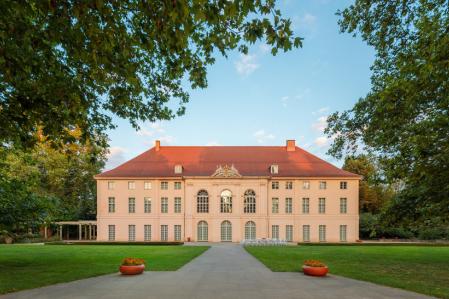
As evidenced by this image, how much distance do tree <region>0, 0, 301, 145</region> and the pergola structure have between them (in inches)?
1577

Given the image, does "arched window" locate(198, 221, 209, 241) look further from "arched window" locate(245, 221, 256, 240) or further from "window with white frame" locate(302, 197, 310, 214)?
"window with white frame" locate(302, 197, 310, 214)

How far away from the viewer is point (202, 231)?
1785 inches

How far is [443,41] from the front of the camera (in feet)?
30.1

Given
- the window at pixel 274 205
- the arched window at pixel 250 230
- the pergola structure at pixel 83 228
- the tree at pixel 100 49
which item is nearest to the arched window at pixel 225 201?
the arched window at pixel 250 230

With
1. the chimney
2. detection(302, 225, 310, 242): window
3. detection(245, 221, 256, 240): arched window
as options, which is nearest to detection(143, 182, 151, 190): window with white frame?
detection(245, 221, 256, 240): arched window

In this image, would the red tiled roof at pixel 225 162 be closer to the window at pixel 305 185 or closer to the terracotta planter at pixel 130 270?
the window at pixel 305 185

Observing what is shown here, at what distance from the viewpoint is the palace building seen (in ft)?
148

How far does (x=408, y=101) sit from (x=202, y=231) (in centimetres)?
3691

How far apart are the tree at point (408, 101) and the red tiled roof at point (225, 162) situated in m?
30.4

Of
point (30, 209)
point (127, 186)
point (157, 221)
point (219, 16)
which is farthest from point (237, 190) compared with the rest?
point (219, 16)

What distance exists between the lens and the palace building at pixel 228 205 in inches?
1781

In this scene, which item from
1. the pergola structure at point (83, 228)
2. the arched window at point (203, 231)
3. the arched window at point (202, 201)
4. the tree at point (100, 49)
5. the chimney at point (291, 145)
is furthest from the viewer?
the chimney at point (291, 145)

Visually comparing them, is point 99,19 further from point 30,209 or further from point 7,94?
point 30,209

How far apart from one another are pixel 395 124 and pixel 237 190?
1306 inches
